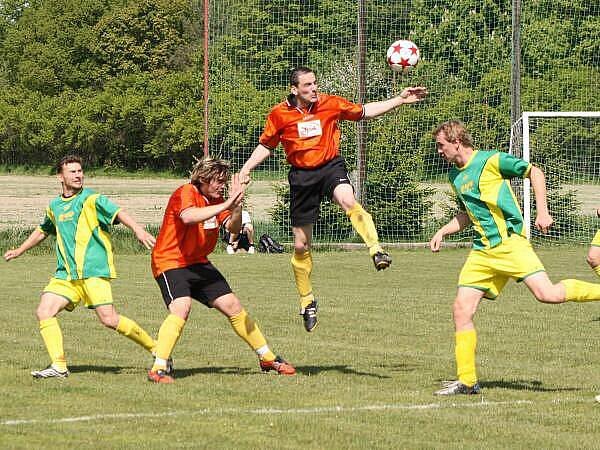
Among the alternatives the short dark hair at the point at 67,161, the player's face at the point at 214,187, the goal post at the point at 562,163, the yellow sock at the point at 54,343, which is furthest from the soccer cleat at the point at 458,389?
the goal post at the point at 562,163

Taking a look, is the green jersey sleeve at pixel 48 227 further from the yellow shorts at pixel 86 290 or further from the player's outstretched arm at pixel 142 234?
the player's outstretched arm at pixel 142 234

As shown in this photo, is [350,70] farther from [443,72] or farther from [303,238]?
[303,238]

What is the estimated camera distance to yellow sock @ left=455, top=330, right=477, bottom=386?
29.5 feet

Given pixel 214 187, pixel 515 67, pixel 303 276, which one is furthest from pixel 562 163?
pixel 214 187

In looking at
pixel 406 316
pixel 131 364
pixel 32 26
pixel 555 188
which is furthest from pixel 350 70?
pixel 32 26

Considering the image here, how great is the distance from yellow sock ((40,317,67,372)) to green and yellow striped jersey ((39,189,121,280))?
1.35ft

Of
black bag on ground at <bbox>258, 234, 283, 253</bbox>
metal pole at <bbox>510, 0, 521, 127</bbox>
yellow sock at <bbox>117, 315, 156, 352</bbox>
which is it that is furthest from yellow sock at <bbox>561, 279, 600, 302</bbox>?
metal pole at <bbox>510, 0, 521, 127</bbox>

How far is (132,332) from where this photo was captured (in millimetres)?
10102

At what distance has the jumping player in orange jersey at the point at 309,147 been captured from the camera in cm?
1094

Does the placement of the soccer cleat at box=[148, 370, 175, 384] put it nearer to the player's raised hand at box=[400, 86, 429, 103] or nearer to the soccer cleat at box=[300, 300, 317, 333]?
the soccer cleat at box=[300, 300, 317, 333]

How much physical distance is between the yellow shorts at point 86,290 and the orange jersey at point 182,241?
0.45 m

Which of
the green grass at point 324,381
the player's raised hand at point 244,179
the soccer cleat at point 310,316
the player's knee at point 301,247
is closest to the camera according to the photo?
the green grass at point 324,381

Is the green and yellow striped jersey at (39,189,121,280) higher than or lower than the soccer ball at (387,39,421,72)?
lower

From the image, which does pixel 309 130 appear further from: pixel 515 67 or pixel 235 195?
pixel 515 67
